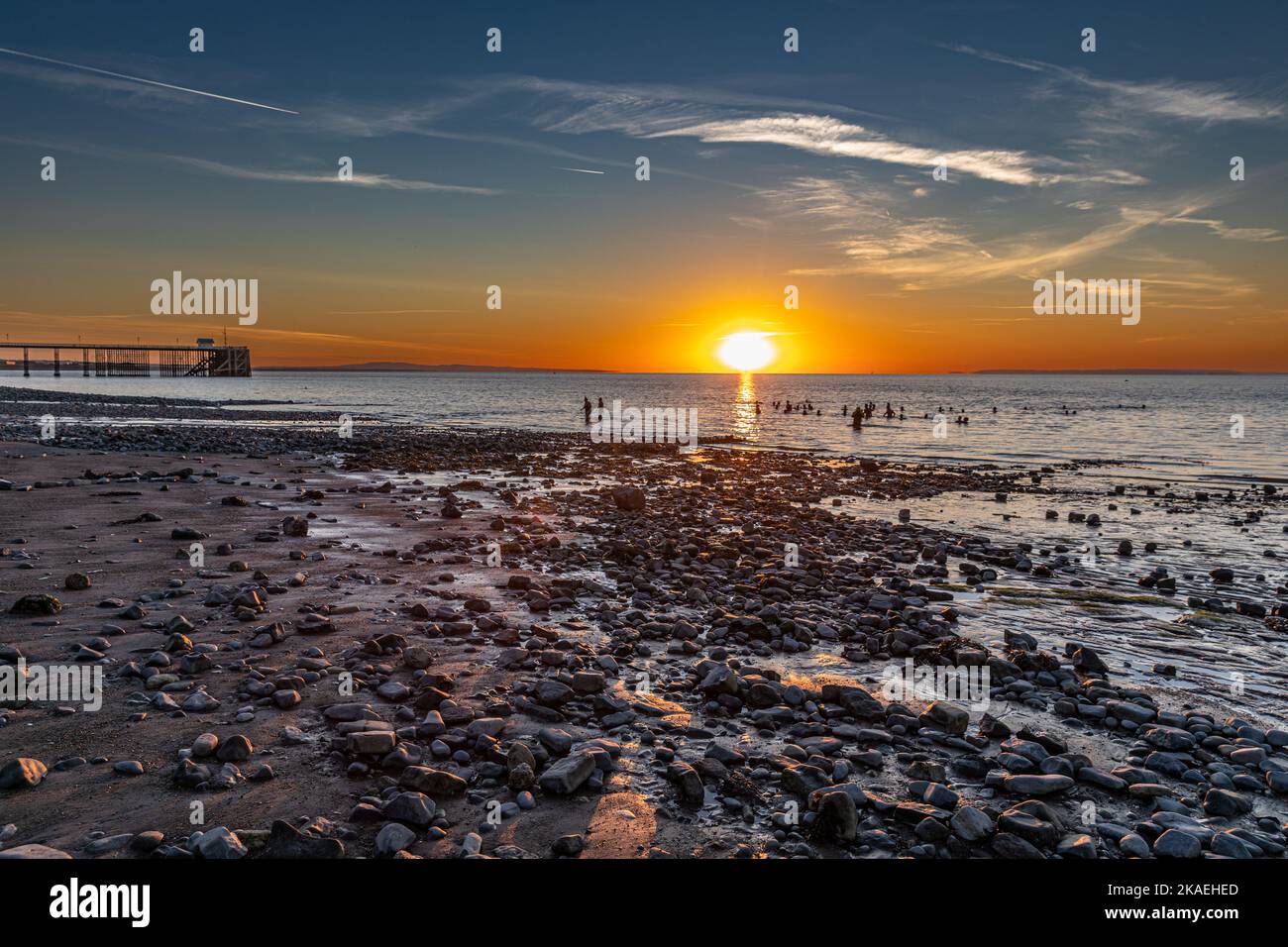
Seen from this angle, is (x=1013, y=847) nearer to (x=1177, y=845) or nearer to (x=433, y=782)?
(x=1177, y=845)

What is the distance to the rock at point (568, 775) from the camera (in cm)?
567

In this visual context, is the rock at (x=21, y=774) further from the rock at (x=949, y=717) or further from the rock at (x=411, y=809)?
the rock at (x=949, y=717)

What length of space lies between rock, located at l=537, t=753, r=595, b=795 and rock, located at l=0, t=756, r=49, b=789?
3.67 metres

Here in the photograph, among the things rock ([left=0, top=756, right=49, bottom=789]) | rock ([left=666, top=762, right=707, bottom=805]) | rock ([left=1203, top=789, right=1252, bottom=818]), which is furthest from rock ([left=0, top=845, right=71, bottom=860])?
rock ([left=1203, top=789, right=1252, bottom=818])

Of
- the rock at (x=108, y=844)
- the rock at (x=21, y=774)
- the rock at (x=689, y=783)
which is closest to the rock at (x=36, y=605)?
the rock at (x=21, y=774)

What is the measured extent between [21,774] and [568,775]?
3967mm

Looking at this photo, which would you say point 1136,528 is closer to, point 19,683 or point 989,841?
point 989,841

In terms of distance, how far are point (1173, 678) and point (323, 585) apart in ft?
39.4

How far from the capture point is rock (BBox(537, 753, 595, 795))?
5672 millimetres

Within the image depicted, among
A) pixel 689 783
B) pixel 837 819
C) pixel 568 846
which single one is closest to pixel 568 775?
pixel 568 846

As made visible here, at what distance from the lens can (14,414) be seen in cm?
5000
